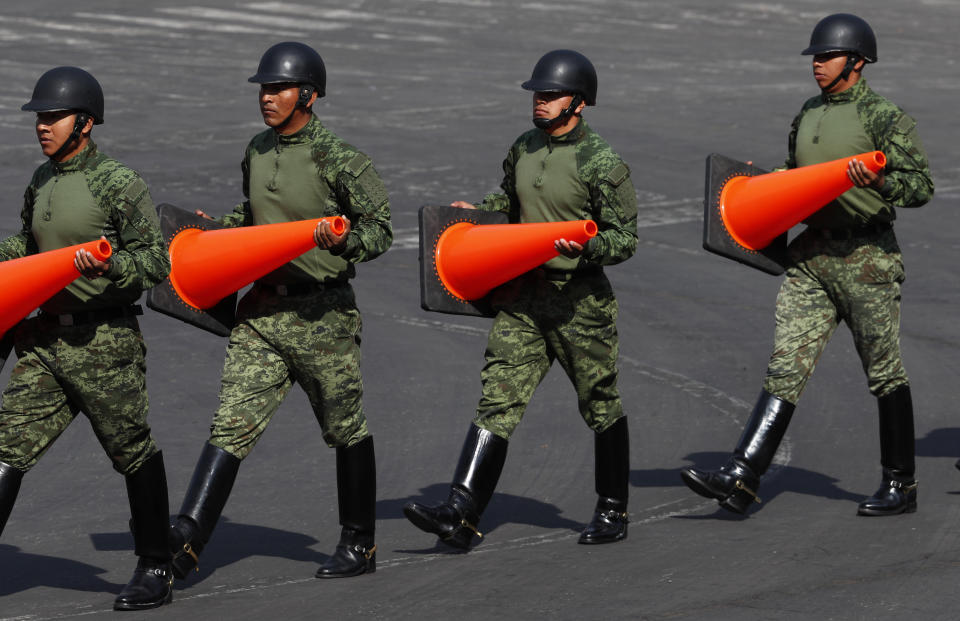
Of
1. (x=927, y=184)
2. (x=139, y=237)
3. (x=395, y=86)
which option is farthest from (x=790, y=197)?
(x=395, y=86)

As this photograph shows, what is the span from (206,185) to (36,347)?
10.4m

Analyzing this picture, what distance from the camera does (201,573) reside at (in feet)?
23.7

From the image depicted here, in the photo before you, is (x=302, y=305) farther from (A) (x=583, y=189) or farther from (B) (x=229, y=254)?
(A) (x=583, y=189)

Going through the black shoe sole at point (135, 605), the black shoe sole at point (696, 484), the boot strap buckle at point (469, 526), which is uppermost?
the black shoe sole at point (696, 484)

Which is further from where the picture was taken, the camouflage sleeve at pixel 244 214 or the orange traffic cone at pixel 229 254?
the camouflage sleeve at pixel 244 214

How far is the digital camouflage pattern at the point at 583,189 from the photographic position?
7328 millimetres

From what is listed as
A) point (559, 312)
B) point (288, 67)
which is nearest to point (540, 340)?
point (559, 312)

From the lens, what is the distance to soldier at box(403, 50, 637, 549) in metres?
7.41

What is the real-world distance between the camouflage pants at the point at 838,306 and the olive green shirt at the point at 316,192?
83.1 inches

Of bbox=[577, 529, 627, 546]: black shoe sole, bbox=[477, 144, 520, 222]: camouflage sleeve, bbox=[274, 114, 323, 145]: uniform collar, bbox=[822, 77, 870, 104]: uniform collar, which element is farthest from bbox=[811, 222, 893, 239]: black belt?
bbox=[274, 114, 323, 145]: uniform collar

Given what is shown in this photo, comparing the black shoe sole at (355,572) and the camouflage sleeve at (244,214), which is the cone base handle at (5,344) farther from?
the black shoe sole at (355,572)

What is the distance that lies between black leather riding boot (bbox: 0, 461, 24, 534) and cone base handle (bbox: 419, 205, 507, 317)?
1880 mm

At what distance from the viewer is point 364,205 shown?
22.9 ft

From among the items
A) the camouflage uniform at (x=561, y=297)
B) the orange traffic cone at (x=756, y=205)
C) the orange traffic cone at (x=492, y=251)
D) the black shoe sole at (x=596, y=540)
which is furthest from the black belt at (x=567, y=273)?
the black shoe sole at (x=596, y=540)
